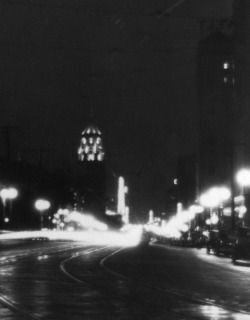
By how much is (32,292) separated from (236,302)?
5380 millimetres

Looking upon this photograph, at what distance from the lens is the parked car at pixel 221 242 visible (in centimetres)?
5691

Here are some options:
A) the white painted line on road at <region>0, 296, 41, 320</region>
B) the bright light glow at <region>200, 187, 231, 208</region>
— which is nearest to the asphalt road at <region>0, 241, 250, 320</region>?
the white painted line on road at <region>0, 296, 41, 320</region>

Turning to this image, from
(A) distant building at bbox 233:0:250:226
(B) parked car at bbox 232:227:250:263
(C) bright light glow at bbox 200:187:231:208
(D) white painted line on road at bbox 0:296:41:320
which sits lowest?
(D) white painted line on road at bbox 0:296:41:320

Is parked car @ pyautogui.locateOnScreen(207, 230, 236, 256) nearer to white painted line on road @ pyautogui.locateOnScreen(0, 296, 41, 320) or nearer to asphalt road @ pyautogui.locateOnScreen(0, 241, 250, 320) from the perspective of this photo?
asphalt road @ pyautogui.locateOnScreen(0, 241, 250, 320)

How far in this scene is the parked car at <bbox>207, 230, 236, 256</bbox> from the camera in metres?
56.9

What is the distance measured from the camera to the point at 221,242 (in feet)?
197

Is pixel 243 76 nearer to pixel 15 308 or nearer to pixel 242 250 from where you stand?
pixel 242 250

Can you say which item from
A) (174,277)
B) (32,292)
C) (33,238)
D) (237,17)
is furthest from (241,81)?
(32,292)

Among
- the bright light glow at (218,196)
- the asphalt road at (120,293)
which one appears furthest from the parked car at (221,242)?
the bright light glow at (218,196)

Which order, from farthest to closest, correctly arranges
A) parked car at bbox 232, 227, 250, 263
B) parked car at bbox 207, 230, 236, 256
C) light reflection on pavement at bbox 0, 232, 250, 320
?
1. parked car at bbox 207, 230, 236, 256
2. parked car at bbox 232, 227, 250, 263
3. light reflection on pavement at bbox 0, 232, 250, 320

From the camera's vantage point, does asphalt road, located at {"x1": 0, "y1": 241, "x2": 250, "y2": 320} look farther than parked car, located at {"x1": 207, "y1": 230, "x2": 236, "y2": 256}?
No

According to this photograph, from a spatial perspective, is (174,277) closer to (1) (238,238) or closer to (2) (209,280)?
(2) (209,280)

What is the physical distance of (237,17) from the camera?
128375 millimetres

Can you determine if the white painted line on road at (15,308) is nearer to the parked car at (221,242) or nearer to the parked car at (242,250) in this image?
the parked car at (242,250)
